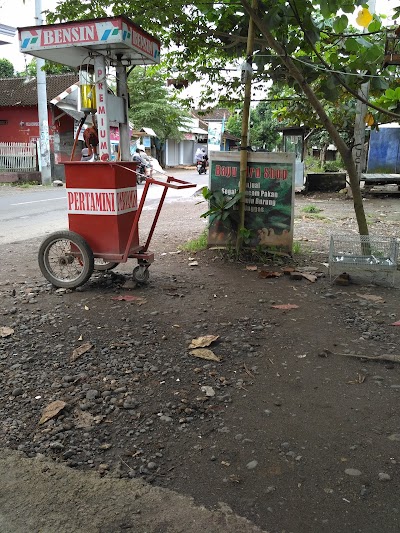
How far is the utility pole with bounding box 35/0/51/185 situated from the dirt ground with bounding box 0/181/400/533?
1589cm

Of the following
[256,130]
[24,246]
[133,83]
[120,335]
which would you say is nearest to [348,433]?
[120,335]

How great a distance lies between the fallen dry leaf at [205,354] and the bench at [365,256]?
2.24m

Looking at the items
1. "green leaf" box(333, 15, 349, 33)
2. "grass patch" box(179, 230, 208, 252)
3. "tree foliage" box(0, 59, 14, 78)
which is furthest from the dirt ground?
"tree foliage" box(0, 59, 14, 78)

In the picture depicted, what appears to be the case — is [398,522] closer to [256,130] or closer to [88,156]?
[88,156]

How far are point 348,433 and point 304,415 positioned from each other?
267 millimetres

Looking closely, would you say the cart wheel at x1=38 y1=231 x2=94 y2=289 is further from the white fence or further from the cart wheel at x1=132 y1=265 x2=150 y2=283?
the white fence

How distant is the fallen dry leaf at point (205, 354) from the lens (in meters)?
3.46

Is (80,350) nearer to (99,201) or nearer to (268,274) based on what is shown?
(99,201)

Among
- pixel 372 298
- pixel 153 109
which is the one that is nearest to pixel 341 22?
pixel 372 298

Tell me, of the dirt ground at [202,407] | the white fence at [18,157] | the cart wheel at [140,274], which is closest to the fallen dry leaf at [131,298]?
the dirt ground at [202,407]

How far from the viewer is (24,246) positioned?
7.56m

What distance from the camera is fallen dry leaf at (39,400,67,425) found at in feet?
8.95

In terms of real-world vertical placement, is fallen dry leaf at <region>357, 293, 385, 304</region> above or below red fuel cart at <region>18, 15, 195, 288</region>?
below

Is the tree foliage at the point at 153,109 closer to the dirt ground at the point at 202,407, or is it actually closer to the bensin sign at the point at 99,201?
the bensin sign at the point at 99,201
